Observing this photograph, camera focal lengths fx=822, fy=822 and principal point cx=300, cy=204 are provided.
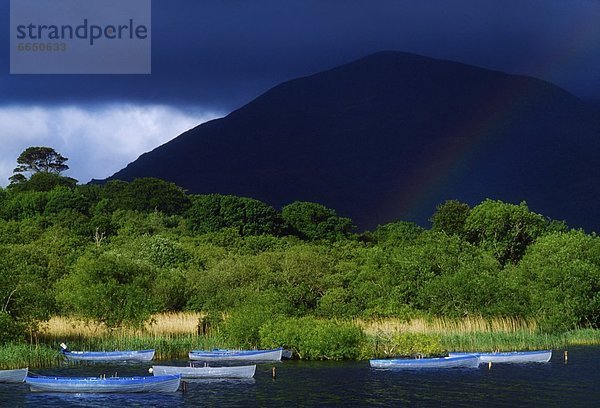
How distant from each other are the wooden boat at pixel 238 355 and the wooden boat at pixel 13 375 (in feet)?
43.4

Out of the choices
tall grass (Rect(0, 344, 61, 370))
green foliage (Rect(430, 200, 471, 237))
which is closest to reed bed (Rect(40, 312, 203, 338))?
tall grass (Rect(0, 344, 61, 370))

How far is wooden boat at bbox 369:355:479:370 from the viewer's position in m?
56.9

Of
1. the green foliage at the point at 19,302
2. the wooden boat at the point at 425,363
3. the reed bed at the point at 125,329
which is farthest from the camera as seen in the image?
the reed bed at the point at 125,329

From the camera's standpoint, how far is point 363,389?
48.8m

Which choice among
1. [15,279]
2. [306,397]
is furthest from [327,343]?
[15,279]

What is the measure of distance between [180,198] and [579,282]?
107m

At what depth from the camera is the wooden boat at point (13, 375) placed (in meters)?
50.4

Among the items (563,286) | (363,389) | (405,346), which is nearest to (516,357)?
(405,346)

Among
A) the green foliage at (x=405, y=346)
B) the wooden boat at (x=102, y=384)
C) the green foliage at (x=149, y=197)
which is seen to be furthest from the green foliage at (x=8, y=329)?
the green foliage at (x=149, y=197)

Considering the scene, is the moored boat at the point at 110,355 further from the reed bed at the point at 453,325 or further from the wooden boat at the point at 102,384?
the reed bed at the point at 453,325

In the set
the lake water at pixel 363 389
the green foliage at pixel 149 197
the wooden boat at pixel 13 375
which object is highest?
the green foliage at pixel 149 197

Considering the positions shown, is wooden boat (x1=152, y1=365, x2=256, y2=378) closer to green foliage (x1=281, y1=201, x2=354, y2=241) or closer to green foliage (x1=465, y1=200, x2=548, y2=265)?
green foliage (x1=465, y1=200, x2=548, y2=265)

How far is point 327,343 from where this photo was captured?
61125 mm

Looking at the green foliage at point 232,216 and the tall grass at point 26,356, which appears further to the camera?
the green foliage at point 232,216
